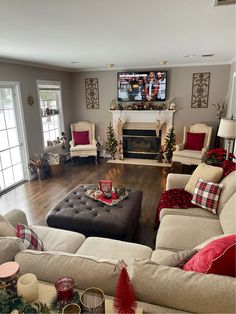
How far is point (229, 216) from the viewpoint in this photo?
2.02m

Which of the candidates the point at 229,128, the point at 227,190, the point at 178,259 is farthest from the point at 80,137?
the point at 178,259

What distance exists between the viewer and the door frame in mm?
4261

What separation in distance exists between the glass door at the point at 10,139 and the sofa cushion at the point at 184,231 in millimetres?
3289

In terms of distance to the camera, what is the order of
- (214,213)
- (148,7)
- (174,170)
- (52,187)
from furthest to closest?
(174,170) < (52,187) < (214,213) < (148,7)

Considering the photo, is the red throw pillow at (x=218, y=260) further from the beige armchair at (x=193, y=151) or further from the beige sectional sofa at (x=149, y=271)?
the beige armchair at (x=193, y=151)

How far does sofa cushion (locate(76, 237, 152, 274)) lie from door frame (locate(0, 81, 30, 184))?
3242mm

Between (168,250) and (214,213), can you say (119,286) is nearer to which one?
(168,250)

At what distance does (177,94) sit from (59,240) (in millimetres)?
4771

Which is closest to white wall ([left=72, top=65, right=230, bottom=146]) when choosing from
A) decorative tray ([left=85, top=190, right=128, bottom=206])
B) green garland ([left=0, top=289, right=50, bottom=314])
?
decorative tray ([left=85, top=190, right=128, bottom=206])

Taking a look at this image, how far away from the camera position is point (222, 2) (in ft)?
5.22

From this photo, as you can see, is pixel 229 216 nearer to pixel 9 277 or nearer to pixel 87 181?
pixel 9 277

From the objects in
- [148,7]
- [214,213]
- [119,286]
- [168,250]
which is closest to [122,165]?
[214,213]

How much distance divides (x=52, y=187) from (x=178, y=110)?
3.60m

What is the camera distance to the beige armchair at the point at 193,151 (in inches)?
193
